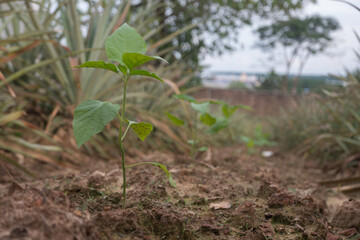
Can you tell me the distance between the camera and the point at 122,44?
29.0 inches

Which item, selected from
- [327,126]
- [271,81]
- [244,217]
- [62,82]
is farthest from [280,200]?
[271,81]

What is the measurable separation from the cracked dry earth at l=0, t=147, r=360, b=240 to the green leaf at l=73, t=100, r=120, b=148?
12 cm

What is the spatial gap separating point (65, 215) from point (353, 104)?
2509 millimetres

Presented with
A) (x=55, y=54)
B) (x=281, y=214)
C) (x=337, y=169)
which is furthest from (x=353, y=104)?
(x=55, y=54)

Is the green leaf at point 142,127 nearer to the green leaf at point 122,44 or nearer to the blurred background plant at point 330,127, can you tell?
the green leaf at point 122,44

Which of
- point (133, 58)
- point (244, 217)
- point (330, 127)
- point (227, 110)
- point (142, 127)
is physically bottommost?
point (330, 127)

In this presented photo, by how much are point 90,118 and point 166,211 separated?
267mm

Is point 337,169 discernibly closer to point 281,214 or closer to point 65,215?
point 281,214

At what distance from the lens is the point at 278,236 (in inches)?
30.7

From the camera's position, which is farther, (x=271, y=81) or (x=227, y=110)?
(x=271, y=81)

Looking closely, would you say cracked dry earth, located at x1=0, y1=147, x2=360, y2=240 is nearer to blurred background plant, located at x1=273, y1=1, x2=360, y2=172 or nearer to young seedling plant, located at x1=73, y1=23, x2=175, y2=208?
young seedling plant, located at x1=73, y1=23, x2=175, y2=208

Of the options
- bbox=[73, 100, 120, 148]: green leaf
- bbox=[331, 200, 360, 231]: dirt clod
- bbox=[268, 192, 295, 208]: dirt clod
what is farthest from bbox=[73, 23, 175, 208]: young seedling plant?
bbox=[331, 200, 360, 231]: dirt clod

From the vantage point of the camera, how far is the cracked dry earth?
1.71 feet

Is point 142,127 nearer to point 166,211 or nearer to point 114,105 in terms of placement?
point 114,105
